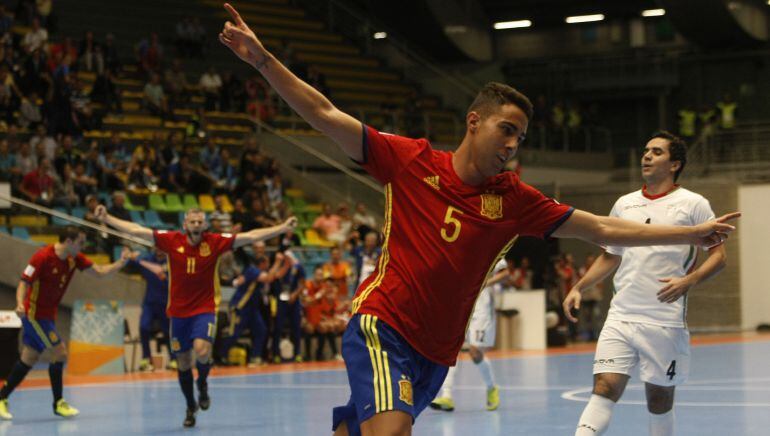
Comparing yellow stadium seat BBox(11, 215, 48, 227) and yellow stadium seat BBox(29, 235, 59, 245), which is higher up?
yellow stadium seat BBox(11, 215, 48, 227)

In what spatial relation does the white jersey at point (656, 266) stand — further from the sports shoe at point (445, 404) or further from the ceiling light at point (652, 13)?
the ceiling light at point (652, 13)

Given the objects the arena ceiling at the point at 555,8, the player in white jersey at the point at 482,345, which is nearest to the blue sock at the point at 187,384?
the player in white jersey at the point at 482,345

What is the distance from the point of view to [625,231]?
570 centimetres

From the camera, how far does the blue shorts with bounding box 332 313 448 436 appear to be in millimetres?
5180

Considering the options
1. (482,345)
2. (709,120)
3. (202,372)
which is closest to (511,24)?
(709,120)

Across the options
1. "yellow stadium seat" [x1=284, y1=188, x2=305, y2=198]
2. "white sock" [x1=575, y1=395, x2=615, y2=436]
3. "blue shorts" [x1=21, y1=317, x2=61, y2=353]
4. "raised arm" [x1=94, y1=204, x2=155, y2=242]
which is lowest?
"white sock" [x1=575, y1=395, x2=615, y2=436]

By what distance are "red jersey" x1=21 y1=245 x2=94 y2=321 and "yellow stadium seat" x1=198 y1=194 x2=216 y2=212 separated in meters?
10.4

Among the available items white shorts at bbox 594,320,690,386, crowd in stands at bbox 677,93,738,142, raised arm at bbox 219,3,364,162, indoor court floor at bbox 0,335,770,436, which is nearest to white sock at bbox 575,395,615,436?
white shorts at bbox 594,320,690,386

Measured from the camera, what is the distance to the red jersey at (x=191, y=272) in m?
12.9

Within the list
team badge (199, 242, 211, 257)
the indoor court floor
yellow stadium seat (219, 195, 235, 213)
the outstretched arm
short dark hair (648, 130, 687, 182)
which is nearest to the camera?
short dark hair (648, 130, 687, 182)

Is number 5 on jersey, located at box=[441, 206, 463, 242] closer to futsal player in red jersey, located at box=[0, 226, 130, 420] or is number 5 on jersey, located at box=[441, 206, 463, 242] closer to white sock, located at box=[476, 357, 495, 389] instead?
white sock, located at box=[476, 357, 495, 389]

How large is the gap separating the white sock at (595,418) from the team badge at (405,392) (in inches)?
103

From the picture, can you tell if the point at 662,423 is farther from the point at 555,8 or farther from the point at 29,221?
the point at 555,8

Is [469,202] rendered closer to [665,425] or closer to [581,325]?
[665,425]
